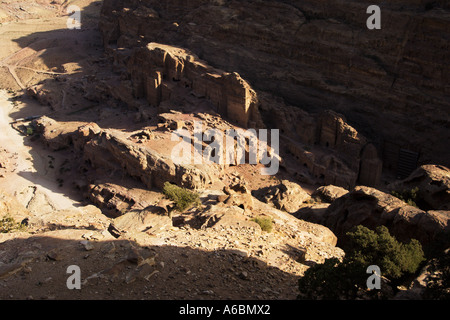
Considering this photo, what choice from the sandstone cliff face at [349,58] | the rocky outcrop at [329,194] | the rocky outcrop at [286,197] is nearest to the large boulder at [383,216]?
the rocky outcrop at [286,197]

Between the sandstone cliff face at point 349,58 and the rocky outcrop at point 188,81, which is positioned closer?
the sandstone cliff face at point 349,58

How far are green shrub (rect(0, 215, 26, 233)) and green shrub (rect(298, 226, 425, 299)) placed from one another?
13.9 m

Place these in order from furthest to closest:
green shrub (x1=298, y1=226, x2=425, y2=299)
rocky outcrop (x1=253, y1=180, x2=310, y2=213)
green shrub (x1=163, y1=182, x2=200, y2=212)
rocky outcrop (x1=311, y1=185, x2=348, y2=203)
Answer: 1. rocky outcrop (x1=311, y1=185, x2=348, y2=203)
2. rocky outcrop (x1=253, y1=180, x2=310, y2=213)
3. green shrub (x1=163, y1=182, x2=200, y2=212)
4. green shrub (x1=298, y1=226, x2=425, y2=299)

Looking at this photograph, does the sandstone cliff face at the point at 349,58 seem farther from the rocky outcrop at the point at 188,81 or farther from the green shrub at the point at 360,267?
the green shrub at the point at 360,267

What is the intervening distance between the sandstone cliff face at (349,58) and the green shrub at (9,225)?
26.0 meters

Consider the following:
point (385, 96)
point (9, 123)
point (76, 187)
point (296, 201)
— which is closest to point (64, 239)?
point (296, 201)

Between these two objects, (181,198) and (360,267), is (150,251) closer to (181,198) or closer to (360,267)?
(360,267)

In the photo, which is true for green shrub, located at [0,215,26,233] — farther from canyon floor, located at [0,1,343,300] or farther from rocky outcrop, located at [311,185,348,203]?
rocky outcrop, located at [311,185,348,203]

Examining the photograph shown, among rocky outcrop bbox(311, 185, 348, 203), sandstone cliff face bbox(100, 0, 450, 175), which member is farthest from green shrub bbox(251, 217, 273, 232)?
sandstone cliff face bbox(100, 0, 450, 175)

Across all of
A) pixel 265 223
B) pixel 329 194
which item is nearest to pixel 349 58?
pixel 329 194

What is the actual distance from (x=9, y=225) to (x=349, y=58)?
94.7ft

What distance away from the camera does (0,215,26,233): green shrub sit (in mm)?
21000

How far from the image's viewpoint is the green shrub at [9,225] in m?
21.0

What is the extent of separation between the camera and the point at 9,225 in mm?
21641
